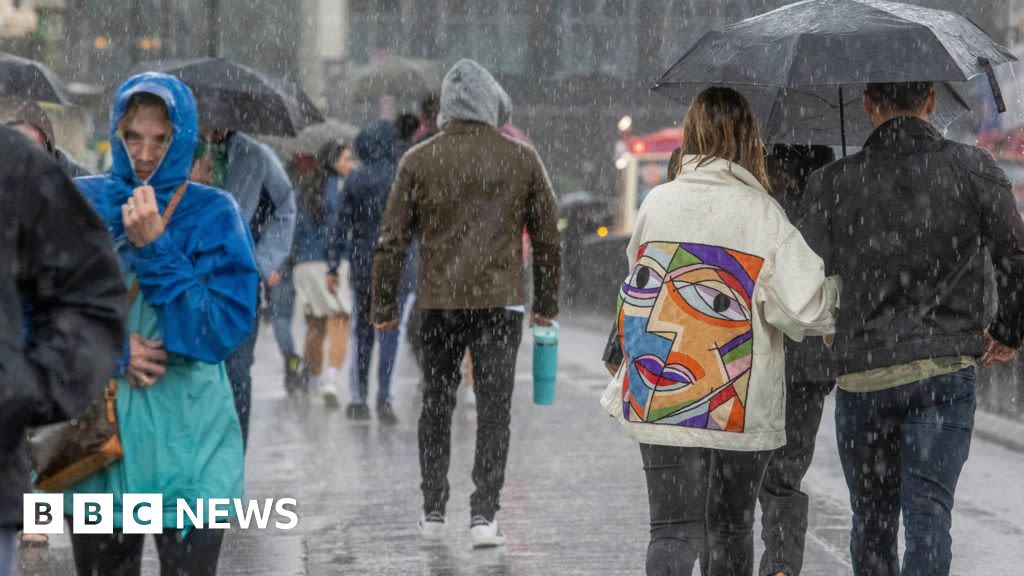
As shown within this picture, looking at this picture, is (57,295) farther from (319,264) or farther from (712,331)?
(319,264)

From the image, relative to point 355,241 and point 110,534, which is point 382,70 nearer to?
point 355,241

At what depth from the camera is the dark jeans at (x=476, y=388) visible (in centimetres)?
718

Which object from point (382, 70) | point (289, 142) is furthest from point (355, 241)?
point (382, 70)

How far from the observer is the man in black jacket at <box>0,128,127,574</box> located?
2875mm

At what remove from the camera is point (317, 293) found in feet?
40.8

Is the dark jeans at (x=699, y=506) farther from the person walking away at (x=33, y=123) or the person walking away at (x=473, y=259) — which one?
the person walking away at (x=33, y=123)

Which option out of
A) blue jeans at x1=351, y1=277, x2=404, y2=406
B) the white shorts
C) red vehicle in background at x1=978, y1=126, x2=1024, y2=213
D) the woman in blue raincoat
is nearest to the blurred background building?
red vehicle in background at x1=978, y1=126, x2=1024, y2=213

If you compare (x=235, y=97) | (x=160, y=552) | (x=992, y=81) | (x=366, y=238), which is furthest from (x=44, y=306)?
(x=366, y=238)

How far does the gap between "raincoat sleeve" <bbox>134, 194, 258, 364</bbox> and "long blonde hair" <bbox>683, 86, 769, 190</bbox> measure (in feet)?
4.30

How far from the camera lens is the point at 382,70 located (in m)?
21.5

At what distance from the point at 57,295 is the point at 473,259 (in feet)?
13.9

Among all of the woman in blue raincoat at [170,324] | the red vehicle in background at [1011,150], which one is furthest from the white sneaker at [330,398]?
the woman in blue raincoat at [170,324]

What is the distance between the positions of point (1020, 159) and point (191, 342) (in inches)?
531

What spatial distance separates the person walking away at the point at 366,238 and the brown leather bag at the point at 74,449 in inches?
275
